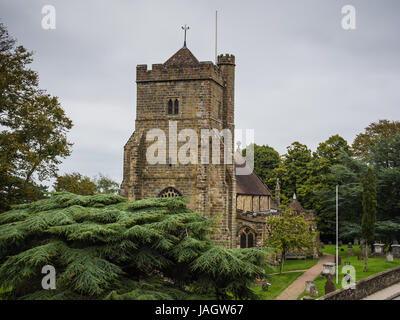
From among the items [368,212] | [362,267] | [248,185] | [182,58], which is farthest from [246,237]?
[182,58]

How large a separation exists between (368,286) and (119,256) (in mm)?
13862

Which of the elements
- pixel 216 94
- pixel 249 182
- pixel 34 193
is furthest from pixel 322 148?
pixel 34 193

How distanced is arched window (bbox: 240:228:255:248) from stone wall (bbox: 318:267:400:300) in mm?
11229

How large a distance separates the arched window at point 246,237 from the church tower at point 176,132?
8.41 feet

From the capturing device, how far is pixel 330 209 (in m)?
47.4

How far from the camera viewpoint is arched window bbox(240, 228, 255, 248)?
3569cm

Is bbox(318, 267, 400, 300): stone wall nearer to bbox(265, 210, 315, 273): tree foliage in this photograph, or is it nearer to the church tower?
bbox(265, 210, 315, 273): tree foliage

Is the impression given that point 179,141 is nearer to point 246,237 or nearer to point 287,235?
point 246,237

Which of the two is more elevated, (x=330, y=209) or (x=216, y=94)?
(x=216, y=94)

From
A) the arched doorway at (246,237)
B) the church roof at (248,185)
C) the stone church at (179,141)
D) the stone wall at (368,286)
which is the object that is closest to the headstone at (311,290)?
the stone wall at (368,286)

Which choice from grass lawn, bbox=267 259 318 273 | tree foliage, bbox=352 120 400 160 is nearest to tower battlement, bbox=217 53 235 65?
grass lawn, bbox=267 259 318 273

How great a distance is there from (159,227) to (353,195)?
29.4 m

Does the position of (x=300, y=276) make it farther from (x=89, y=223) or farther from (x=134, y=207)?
(x=89, y=223)
